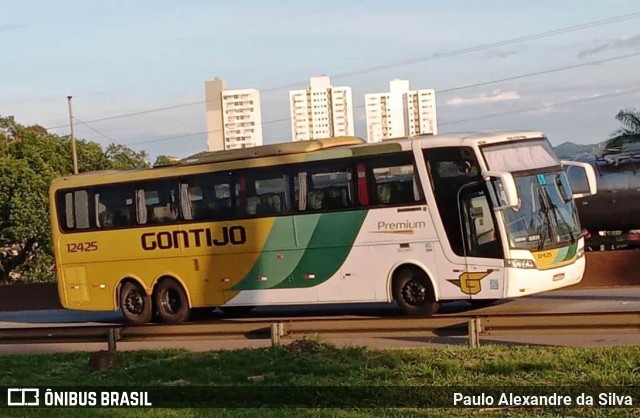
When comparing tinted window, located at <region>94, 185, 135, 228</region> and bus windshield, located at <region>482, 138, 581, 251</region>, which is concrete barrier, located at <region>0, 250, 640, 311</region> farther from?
tinted window, located at <region>94, 185, 135, 228</region>

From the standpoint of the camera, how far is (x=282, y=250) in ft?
67.2

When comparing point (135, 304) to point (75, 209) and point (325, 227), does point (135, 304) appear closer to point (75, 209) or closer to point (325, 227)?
point (75, 209)

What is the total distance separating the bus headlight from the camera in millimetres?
18172

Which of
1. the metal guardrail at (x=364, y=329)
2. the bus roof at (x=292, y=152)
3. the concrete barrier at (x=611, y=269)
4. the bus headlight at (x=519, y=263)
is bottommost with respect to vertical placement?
the concrete barrier at (x=611, y=269)

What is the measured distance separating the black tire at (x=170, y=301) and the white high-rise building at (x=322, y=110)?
323 ft

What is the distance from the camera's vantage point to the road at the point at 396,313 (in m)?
14.6

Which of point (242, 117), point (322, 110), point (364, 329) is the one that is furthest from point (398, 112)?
point (364, 329)

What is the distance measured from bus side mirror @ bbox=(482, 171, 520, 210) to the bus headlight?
913 mm

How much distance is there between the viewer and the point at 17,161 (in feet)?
168

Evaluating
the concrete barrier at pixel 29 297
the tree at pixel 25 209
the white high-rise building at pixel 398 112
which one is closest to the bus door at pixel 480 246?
the concrete barrier at pixel 29 297

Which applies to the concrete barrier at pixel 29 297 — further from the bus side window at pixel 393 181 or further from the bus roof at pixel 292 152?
the bus side window at pixel 393 181

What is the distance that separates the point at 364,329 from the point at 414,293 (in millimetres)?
5400

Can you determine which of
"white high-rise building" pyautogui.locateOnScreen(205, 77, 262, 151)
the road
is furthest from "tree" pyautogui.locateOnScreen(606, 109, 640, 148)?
"white high-rise building" pyautogui.locateOnScreen(205, 77, 262, 151)

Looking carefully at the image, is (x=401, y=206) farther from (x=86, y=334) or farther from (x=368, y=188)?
(x=86, y=334)
